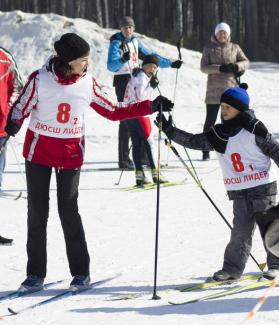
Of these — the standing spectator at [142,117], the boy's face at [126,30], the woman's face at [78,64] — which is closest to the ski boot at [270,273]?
the woman's face at [78,64]

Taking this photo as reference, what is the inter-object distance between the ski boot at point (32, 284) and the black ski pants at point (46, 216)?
3 centimetres

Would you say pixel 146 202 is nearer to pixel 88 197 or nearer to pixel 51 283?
pixel 88 197

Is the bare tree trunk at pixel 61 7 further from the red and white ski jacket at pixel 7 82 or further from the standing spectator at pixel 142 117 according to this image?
the red and white ski jacket at pixel 7 82

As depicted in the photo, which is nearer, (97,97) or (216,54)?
(97,97)

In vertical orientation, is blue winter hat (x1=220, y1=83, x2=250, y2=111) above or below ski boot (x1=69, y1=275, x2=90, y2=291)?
above

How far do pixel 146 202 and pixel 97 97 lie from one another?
3358 millimetres

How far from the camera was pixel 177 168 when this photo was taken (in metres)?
11.1

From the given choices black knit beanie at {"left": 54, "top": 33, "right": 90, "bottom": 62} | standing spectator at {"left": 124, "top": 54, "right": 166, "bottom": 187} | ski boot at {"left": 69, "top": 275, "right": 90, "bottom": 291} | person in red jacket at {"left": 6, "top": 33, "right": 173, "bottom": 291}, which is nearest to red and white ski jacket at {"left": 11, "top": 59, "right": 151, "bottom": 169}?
person in red jacket at {"left": 6, "top": 33, "right": 173, "bottom": 291}

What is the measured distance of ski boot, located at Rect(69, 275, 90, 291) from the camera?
5440mm

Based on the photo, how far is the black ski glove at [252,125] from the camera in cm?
532

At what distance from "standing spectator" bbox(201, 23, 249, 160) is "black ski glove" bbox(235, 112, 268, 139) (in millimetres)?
5462

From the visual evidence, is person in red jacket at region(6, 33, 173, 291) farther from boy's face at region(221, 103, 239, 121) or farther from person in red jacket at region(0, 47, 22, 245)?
person in red jacket at region(0, 47, 22, 245)

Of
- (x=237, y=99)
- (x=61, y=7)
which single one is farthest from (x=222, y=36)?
(x=61, y=7)

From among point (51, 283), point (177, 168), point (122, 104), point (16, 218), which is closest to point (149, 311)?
point (51, 283)
